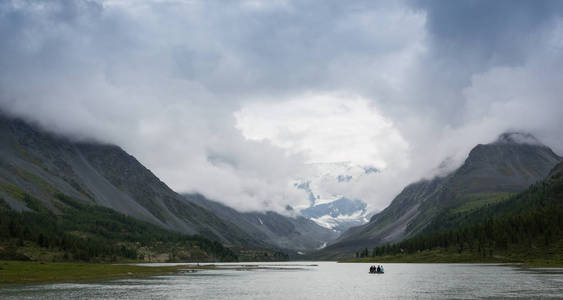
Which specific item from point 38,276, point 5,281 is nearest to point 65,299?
point 5,281

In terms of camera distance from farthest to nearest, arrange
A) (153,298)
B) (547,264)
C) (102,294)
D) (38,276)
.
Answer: (547,264) → (38,276) → (102,294) → (153,298)

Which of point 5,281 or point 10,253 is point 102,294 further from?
point 10,253

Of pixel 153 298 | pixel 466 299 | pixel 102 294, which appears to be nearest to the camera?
pixel 466 299

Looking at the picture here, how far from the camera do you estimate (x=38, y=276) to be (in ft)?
428

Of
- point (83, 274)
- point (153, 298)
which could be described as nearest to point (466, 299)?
point (153, 298)

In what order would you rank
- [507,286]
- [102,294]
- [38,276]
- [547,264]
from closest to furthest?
[102,294]
[507,286]
[38,276]
[547,264]

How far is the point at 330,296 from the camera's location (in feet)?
298

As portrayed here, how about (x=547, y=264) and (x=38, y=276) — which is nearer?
(x=38, y=276)

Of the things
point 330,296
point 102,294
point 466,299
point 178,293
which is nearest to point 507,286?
point 466,299

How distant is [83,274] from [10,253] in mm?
66202

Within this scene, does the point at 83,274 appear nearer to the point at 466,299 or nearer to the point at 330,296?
the point at 330,296

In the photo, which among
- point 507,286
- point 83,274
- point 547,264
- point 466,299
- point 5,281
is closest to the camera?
point 466,299

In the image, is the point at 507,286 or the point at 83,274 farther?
the point at 83,274

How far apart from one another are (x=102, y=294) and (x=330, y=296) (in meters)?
42.3
